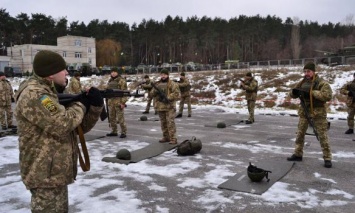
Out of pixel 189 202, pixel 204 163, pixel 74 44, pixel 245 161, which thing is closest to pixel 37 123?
pixel 189 202

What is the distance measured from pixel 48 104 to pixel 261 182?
440cm

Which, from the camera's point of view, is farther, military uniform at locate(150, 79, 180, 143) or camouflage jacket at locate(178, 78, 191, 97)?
camouflage jacket at locate(178, 78, 191, 97)

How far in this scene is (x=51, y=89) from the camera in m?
3.04

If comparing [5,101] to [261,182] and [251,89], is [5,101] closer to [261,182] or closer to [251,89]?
[251,89]

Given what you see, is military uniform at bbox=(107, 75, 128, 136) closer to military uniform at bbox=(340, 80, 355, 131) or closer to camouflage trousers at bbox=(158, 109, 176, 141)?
camouflage trousers at bbox=(158, 109, 176, 141)

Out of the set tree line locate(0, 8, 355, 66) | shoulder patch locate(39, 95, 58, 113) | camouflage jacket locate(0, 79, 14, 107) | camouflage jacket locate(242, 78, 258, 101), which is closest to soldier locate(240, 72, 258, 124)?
camouflage jacket locate(242, 78, 258, 101)

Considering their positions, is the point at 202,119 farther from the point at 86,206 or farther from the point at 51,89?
the point at 51,89

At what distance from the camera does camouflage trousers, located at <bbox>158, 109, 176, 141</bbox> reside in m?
9.34

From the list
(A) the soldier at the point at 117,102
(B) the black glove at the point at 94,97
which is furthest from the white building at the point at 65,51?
(B) the black glove at the point at 94,97

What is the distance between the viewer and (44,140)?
9.52ft

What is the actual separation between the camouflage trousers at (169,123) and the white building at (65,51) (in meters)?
59.2

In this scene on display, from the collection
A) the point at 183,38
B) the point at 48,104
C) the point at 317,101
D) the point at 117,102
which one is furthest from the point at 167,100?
the point at 183,38

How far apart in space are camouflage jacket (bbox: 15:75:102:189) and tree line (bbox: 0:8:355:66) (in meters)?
73.8

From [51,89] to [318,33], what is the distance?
9976 centimetres
